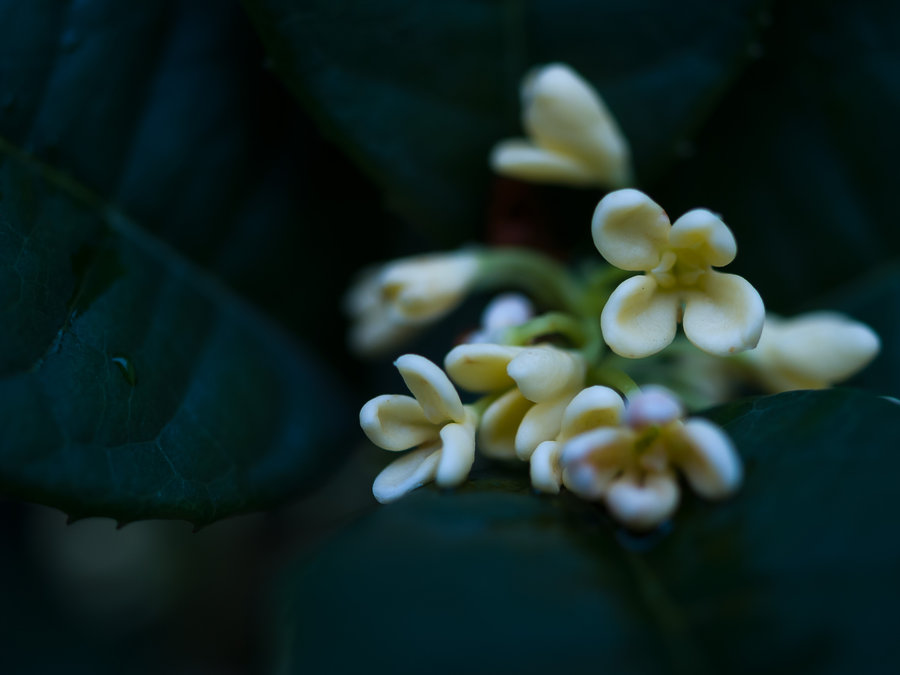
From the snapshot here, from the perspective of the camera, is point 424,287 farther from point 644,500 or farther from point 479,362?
point 644,500

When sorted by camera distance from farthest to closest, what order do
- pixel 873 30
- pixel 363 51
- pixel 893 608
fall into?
pixel 873 30
pixel 363 51
pixel 893 608

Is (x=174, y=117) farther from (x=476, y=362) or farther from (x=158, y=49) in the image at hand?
(x=476, y=362)

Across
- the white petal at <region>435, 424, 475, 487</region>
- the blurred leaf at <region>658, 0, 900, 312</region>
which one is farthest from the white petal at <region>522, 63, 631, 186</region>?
the white petal at <region>435, 424, 475, 487</region>

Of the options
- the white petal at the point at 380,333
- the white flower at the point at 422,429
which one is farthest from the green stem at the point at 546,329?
the white petal at the point at 380,333

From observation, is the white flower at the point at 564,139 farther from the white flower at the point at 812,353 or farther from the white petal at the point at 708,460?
the white petal at the point at 708,460

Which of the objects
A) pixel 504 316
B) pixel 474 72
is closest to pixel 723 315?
pixel 504 316

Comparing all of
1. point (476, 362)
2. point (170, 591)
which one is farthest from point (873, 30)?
point (170, 591)

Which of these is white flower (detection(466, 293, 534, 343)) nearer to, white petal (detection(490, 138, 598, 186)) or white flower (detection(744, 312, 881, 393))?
white petal (detection(490, 138, 598, 186))
